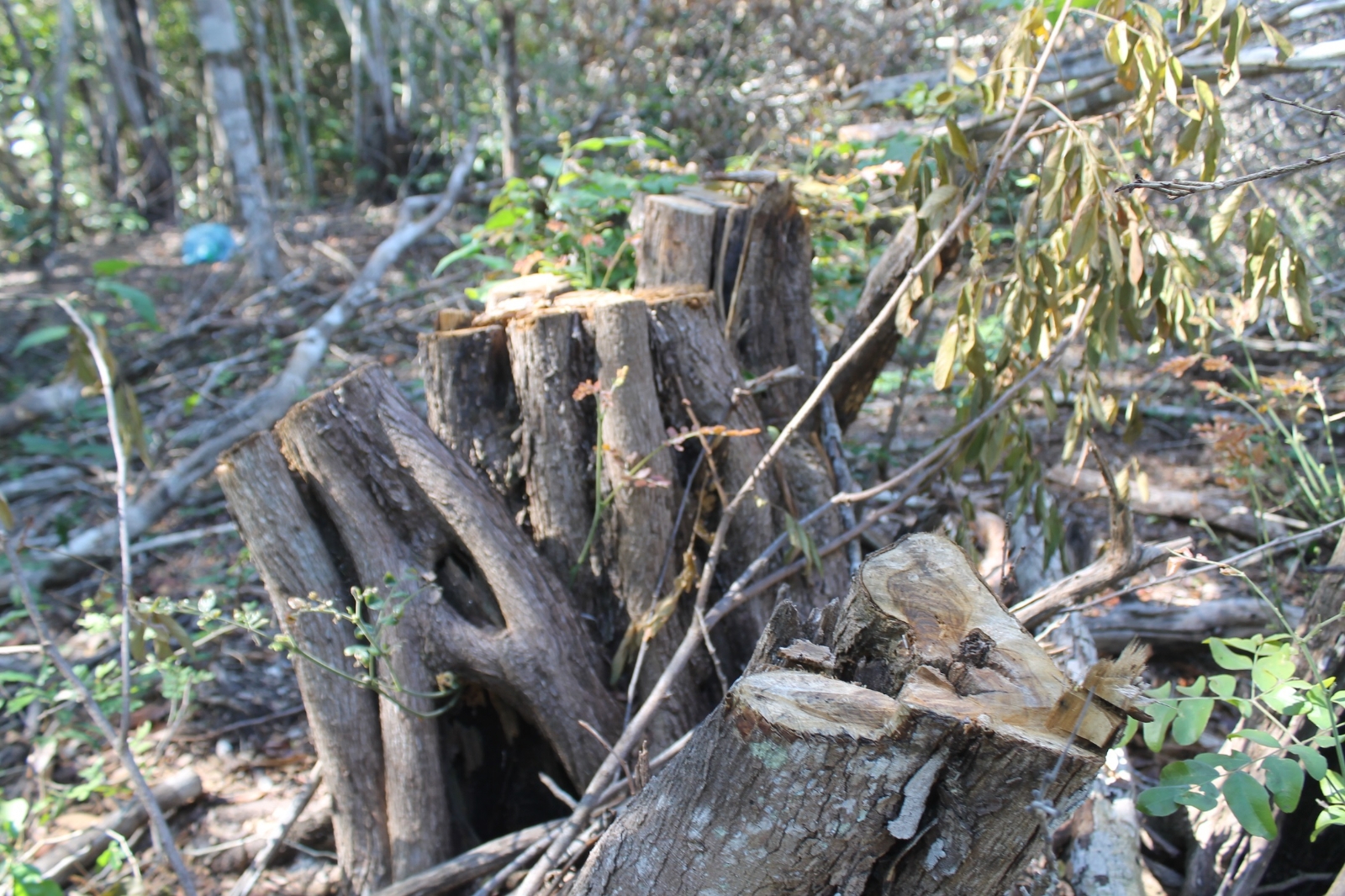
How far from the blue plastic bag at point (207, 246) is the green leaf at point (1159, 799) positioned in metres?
9.47

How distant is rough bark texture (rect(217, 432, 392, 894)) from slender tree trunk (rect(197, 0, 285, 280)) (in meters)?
6.34

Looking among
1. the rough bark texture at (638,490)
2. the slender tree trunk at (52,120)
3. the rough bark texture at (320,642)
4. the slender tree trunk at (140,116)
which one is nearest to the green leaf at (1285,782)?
the rough bark texture at (638,490)

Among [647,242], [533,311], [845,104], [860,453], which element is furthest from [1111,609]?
[845,104]

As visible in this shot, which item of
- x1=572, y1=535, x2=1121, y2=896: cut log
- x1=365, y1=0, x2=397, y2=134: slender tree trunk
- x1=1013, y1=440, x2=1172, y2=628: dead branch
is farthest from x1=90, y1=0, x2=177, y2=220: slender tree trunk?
x1=572, y1=535, x2=1121, y2=896: cut log

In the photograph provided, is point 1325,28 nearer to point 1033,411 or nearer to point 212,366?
point 1033,411

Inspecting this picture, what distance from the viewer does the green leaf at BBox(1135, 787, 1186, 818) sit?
134cm

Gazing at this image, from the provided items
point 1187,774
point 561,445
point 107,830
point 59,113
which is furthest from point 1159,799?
point 59,113

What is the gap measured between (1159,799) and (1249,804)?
0.43 feet

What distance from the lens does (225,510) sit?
438 centimetres

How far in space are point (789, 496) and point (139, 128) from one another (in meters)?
12.4

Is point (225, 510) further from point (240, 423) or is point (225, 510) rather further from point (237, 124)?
point (237, 124)

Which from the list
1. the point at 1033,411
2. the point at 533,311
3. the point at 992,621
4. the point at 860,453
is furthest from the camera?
the point at 1033,411

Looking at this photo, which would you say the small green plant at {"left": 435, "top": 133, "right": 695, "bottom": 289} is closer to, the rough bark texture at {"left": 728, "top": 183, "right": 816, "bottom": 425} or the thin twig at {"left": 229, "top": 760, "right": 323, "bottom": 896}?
the rough bark texture at {"left": 728, "top": 183, "right": 816, "bottom": 425}

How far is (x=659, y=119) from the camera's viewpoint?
7.82 m
